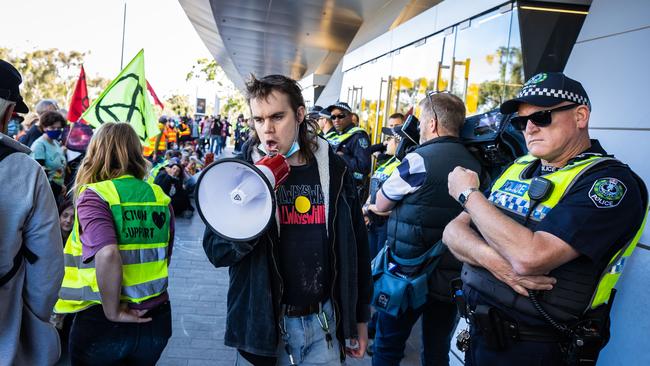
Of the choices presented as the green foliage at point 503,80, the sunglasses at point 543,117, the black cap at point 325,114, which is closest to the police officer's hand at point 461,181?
the sunglasses at point 543,117

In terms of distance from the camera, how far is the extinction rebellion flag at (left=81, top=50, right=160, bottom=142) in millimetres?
5535

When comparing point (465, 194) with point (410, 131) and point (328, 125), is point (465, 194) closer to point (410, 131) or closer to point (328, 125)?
point (410, 131)

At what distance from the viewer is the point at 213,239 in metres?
2.15

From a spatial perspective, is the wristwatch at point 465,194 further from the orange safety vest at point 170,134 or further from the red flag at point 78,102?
the orange safety vest at point 170,134

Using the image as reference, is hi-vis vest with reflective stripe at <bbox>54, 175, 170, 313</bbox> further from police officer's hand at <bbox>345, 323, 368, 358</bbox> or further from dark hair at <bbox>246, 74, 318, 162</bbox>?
police officer's hand at <bbox>345, 323, 368, 358</bbox>

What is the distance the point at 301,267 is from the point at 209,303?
377 centimetres

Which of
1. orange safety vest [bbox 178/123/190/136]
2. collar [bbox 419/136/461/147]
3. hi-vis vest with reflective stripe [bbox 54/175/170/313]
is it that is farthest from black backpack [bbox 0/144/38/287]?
orange safety vest [bbox 178/123/190/136]

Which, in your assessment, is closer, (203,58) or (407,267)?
(407,267)

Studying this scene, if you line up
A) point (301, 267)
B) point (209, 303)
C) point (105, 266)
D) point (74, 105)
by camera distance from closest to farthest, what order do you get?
point (301, 267)
point (105, 266)
point (209, 303)
point (74, 105)

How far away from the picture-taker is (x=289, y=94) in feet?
7.77

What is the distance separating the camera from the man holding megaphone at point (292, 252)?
2131mm

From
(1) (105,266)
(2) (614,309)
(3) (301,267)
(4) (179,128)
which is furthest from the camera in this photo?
(4) (179,128)

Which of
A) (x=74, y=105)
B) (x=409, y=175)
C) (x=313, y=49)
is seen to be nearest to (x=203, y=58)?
(x=313, y=49)

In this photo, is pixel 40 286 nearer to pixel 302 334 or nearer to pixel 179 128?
pixel 302 334
